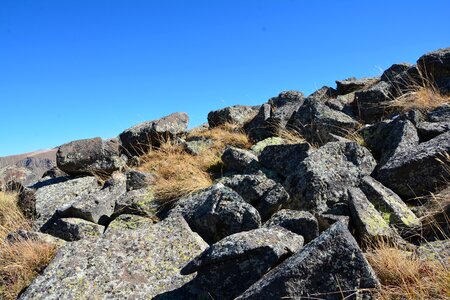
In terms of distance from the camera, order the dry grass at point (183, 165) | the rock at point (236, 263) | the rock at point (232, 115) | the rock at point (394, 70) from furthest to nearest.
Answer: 1. the rock at point (232, 115)
2. the rock at point (394, 70)
3. the dry grass at point (183, 165)
4. the rock at point (236, 263)

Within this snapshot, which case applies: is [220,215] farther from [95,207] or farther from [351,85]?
[351,85]

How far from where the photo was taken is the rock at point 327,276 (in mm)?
4266

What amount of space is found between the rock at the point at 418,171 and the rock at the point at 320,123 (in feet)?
9.94

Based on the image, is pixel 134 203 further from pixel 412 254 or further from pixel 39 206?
pixel 412 254

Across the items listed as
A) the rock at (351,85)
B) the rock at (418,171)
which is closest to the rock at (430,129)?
the rock at (418,171)

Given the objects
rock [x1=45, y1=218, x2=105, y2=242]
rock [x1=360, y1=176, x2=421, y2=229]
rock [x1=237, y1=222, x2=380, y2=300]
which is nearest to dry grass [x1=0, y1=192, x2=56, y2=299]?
rock [x1=45, y1=218, x2=105, y2=242]

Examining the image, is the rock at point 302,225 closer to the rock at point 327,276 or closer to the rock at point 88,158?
the rock at point 327,276

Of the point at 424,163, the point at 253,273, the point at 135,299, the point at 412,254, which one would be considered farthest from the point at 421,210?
the point at 135,299

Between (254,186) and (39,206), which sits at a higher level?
(39,206)

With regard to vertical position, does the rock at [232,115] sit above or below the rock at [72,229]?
above

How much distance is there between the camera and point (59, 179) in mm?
12125

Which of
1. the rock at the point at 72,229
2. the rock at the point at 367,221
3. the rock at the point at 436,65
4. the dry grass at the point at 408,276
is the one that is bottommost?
the dry grass at the point at 408,276

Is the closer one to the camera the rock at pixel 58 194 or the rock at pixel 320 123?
the rock at pixel 58 194

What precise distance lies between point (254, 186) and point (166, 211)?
195 centimetres
